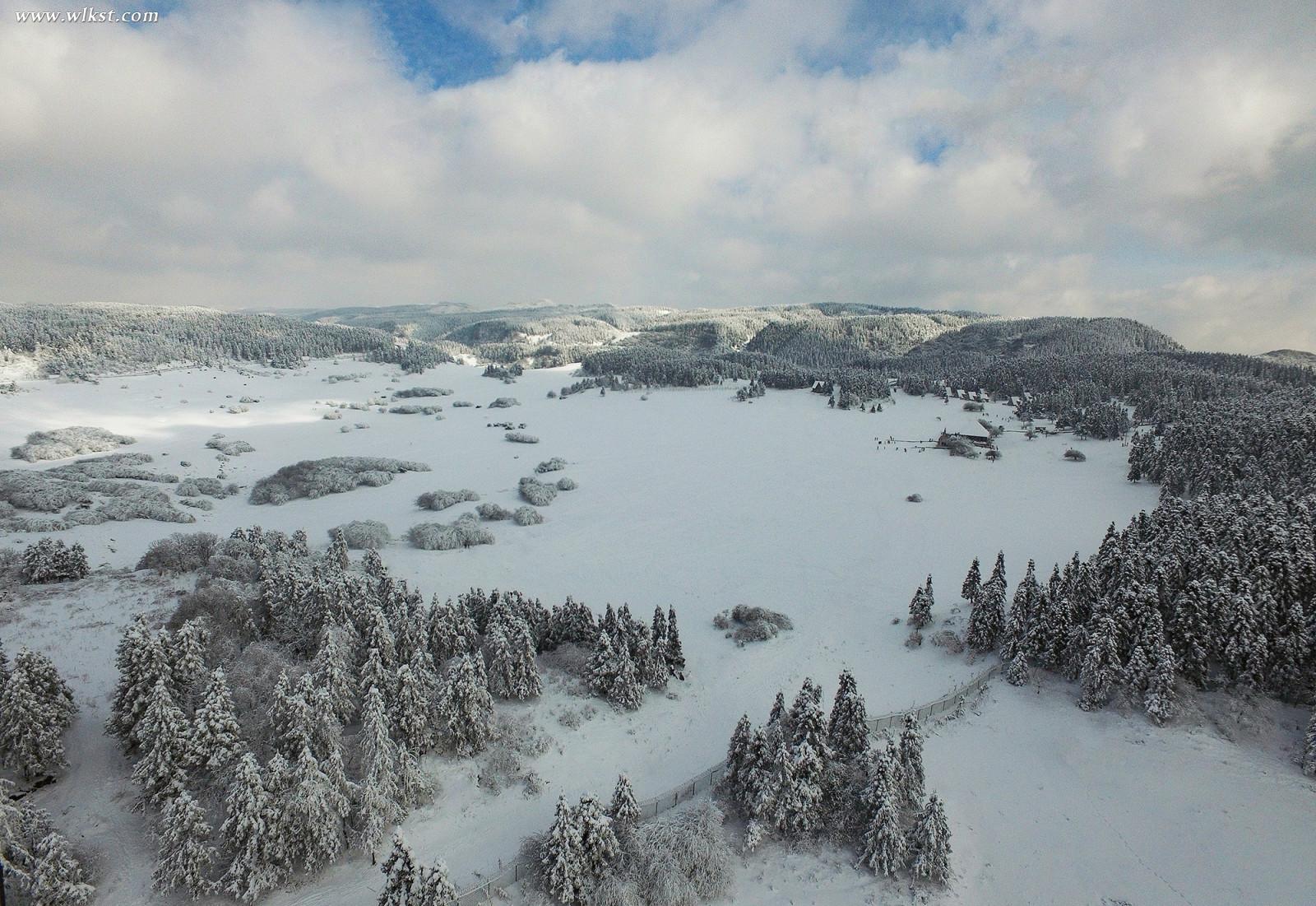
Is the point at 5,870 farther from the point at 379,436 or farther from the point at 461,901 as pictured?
the point at 379,436

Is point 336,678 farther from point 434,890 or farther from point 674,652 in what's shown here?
point 674,652

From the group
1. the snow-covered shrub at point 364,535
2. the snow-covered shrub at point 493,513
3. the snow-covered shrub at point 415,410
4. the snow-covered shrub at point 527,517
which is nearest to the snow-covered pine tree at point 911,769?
the snow-covered shrub at point 527,517

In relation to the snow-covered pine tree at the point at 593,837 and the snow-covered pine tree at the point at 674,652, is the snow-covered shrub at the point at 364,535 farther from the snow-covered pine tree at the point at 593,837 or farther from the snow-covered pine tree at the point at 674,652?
the snow-covered pine tree at the point at 593,837

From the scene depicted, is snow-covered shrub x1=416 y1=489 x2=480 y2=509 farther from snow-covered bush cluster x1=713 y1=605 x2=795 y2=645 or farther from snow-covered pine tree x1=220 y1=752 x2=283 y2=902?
snow-covered pine tree x1=220 y1=752 x2=283 y2=902

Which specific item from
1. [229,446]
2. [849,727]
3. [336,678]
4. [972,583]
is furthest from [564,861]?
[229,446]

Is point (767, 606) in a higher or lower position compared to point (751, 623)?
lower

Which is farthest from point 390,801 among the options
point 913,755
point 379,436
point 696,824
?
point 379,436
